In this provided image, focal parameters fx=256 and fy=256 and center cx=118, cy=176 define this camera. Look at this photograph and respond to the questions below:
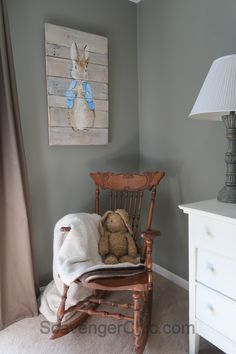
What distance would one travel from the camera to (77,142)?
1987 mm

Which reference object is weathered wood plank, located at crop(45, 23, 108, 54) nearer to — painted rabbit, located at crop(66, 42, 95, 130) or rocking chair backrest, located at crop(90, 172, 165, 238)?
painted rabbit, located at crop(66, 42, 95, 130)

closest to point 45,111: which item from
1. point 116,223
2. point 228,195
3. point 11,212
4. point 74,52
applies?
point 74,52

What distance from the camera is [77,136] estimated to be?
1982 millimetres

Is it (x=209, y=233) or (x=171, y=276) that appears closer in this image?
(x=209, y=233)

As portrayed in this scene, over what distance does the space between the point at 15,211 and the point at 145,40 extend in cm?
173

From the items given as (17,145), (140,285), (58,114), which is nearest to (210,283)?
(140,285)

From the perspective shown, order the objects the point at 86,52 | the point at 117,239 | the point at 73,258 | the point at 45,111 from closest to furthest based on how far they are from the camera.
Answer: the point at 73,258, the point at 117,239, the point at 45,111, the point at 86,52

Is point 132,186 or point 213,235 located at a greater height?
point 132,186

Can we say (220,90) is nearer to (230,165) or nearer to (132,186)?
(230,165)

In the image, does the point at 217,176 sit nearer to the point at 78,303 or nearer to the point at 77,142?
the point at 77,142

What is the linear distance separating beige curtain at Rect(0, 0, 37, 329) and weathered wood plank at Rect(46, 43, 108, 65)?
327 mm

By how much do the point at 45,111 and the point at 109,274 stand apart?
1213mm

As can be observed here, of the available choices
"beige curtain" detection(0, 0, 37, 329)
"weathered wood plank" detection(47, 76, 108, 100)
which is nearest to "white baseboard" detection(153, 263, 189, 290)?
"beige curtain" detection(0, 0, 37, 329)

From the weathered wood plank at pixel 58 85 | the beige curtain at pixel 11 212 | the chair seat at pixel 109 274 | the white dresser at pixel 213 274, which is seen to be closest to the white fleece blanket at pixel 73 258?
the chair seat at pixel 109 274
